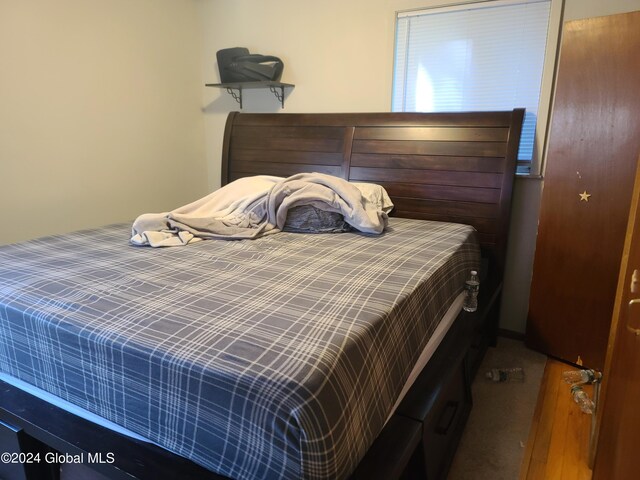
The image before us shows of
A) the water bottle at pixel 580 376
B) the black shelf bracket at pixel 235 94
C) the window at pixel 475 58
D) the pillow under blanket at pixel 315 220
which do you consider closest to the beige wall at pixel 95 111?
the black shelf bracket at pixel 235 94

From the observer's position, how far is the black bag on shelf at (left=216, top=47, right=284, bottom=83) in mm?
2924

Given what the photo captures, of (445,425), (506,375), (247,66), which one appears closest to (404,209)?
(506,375)

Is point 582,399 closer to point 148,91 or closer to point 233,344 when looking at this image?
point 233,344

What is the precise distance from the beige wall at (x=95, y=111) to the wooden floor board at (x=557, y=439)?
9.16 ft

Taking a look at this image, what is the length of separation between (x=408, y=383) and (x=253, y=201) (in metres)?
1.23

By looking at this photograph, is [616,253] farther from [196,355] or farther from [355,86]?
[196,355]

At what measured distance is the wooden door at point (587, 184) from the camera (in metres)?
1.88

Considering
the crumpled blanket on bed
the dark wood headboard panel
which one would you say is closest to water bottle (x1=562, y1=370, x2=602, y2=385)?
the dark wood headboard panel

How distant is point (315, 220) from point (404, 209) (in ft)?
2.35

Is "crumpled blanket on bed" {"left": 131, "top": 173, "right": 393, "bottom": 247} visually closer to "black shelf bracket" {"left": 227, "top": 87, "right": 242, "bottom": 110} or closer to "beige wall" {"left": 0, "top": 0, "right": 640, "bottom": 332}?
"beige wall" {"left": 0, "top": 0, "right": 640, "bottom": 332}

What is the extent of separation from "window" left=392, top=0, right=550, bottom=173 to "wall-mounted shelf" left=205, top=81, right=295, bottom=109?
2.87 feet

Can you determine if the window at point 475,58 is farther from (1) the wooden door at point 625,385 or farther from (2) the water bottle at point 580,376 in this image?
(1) the wooden door at point 625,385

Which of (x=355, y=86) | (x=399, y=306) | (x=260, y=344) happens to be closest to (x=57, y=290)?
Answer: (x=260, y=344)

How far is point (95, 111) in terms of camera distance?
2689mm
